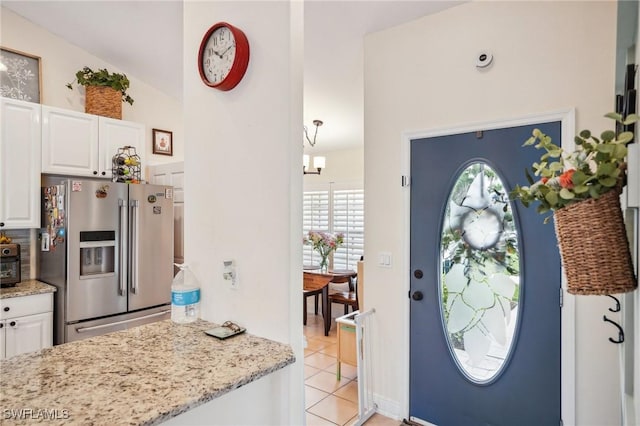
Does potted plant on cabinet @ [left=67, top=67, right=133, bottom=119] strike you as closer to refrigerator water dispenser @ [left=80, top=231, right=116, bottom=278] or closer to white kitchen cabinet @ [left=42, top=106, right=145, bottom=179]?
white kitchen cabinet @ [left=42, top=106, right=145, bottom=179]

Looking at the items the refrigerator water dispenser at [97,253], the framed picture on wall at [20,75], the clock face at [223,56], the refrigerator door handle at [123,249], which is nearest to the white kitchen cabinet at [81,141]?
the framed picture on wall at [20,75]

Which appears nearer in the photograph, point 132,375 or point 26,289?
point 132,375

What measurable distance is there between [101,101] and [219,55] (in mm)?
2469

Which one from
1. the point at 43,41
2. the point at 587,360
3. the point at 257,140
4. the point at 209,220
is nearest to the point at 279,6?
the point at 257,140

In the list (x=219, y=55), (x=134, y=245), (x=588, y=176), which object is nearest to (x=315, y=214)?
(x=134, y=245)

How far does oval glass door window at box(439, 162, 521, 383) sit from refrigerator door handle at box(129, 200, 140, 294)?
249cm

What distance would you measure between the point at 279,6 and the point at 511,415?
2.49 meters

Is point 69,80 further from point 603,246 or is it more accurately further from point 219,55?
point 603,246

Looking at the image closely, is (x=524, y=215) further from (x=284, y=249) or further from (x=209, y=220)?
(x=209, y=220)

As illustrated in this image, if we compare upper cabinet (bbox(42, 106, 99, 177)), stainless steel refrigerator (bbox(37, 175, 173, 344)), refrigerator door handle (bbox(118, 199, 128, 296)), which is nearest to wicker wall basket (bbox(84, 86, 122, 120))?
upper cabinet (bbox(42, 106, 99, 177))

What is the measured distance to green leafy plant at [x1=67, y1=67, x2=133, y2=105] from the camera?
338 cm

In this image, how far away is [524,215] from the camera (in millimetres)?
2121

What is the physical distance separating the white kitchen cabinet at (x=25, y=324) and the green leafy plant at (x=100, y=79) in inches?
76.1

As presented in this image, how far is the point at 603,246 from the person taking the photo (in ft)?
3.14
